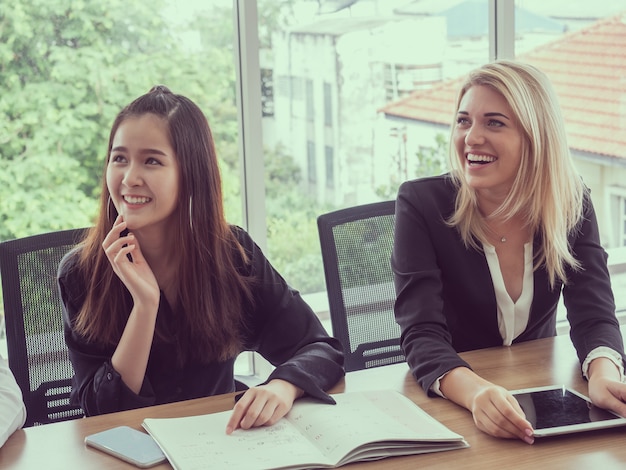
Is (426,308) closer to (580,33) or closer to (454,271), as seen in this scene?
(454,271)

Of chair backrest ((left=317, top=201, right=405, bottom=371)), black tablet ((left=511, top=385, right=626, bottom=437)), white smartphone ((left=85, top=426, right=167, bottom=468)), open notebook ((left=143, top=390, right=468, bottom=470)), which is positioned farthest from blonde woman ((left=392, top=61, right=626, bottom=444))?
white smartphone ((left=85, top=426, right=167, bottom=468))

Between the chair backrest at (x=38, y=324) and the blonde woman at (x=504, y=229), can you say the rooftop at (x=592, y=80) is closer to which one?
the blonde woman at (x=504, y=229)

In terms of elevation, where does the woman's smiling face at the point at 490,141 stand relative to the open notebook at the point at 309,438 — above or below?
above

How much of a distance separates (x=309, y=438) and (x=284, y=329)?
494 mm

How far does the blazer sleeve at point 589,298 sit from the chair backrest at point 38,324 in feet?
3.89

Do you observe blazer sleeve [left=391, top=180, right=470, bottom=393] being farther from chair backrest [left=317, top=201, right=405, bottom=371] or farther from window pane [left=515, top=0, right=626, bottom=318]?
Result: window pane [left=515, top=0, right=626, bottom=318]

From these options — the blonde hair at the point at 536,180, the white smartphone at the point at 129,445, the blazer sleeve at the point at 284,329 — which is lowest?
the white smartphone at the point at 129,445

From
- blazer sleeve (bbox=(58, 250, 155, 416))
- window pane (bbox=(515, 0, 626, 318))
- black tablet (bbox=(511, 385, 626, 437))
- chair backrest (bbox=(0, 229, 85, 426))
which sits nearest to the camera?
black tablet (bbox=(511, 385, 626, 437))

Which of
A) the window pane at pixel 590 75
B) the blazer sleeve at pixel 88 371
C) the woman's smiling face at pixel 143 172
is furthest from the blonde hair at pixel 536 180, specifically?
the window pane at pixel 590 75

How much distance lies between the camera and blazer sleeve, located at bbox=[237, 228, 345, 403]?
6.25 ft

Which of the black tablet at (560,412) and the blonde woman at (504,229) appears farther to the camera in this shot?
the blonde woman at (504,229)

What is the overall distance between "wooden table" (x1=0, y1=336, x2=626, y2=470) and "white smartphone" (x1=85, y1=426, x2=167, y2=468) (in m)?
0.01

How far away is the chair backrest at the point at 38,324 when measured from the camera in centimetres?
205

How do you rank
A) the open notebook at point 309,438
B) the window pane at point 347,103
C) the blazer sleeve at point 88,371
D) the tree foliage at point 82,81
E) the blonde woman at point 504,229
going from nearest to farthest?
1. the open notebook at point 309,438
2. the blazer sleeve at point 88,371
3. the blonde woman at point 504,229
4. the tree foliage at point 82,81
5. the window pane at point 347,103
